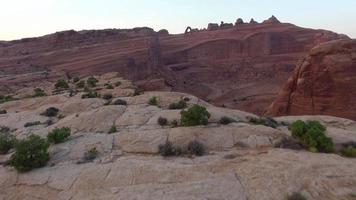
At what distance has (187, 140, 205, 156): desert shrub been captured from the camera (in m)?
11.8

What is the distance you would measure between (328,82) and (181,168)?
18821mm

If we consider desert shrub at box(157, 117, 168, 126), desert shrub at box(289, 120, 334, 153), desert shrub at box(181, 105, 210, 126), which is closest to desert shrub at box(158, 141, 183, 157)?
desert shrub at box(181, 105, 210, 126)

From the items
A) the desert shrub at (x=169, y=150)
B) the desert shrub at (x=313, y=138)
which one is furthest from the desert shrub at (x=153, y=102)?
the desert shrub at (x=313, y=138)

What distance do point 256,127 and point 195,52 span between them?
147ft

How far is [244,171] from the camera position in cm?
992

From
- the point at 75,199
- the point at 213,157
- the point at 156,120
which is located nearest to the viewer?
the point at 75,199

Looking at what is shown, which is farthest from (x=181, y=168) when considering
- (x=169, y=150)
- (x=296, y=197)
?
(x=296, y=197)

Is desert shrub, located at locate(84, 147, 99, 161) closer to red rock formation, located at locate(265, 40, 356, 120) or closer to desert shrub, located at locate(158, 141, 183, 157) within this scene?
desert shrub, located at locate(158, 141, 183, 157)

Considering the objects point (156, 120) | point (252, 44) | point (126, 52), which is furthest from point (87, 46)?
point (156, 120)

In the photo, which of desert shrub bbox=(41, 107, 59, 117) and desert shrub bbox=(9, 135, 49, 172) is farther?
desert shrub bbox=(41, 107, 59, 117)

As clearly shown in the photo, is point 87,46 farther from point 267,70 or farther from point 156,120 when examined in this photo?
point 156,120

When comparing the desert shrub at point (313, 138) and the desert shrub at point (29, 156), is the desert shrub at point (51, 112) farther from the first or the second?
the desert shrub at point (313, 138)

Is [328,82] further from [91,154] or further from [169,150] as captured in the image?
[91,154]

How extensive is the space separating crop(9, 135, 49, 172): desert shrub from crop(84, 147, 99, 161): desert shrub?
3.66 feet
